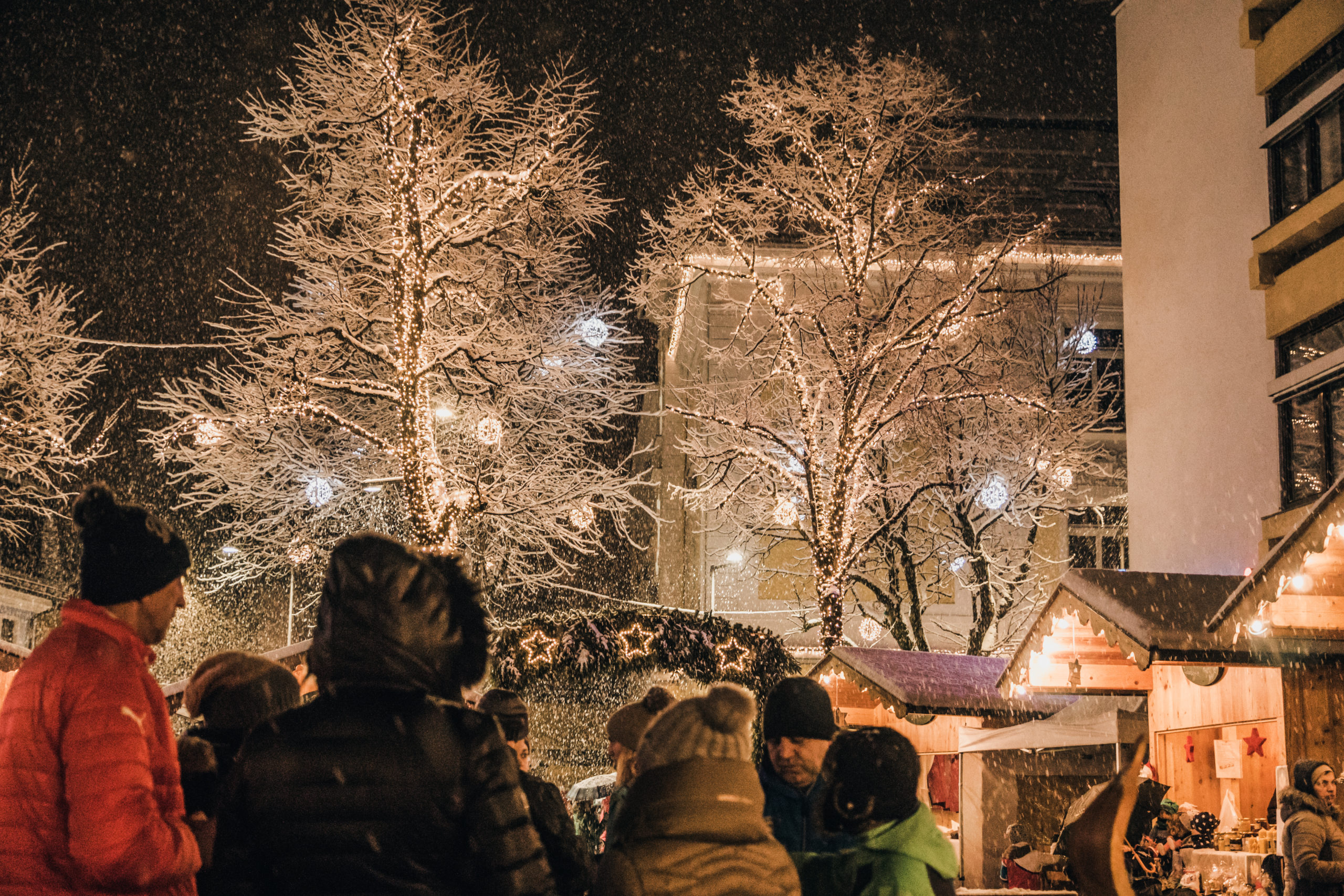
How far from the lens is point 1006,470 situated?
24281 mm

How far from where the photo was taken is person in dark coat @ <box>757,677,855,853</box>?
14.6 feet

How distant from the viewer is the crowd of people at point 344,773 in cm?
242

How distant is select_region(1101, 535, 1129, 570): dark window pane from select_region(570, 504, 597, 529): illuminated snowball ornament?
14.4 meters

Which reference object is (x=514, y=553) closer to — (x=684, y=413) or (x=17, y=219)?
(x=684, y=413)

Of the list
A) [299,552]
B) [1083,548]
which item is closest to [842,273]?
[299,552]

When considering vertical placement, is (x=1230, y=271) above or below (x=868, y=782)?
above

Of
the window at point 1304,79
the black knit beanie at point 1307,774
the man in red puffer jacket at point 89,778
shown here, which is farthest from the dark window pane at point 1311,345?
the man in red puffer jacket at point 89,778

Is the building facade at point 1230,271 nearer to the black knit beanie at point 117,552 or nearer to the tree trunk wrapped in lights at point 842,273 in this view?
the tree trunk wrapped in lights at point 842,273

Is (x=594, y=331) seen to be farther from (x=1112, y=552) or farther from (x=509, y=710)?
(x=509, y=710)

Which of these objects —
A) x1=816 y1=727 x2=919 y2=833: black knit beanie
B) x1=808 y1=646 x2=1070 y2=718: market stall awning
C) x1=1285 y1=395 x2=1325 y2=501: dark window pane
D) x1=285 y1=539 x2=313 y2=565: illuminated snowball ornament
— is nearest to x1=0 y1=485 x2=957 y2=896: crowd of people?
x1=816 y1=727 x2=919 y2=833: black knit beanie

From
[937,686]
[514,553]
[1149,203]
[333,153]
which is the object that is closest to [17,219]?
[333,153]

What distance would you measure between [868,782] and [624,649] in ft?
37.9

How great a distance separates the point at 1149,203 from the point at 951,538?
9349mm

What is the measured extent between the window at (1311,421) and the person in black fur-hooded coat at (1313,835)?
568 centimetres
